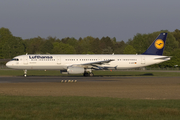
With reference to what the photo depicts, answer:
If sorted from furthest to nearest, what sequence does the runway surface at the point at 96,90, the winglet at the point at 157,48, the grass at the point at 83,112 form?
the winglet at the point at 157,48 → the runway surface at the point at 96,90 → the grass at the point at 83,112

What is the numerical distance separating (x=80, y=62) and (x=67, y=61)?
2.20 metres

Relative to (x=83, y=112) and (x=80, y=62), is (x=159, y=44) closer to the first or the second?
(x=80, y=62)

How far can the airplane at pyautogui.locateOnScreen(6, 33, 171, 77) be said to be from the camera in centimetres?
4338

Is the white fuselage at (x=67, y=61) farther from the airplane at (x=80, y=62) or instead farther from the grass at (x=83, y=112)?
the grass at (x=83, y=112)

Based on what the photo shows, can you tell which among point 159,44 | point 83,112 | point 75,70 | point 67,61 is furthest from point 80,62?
point 83,112

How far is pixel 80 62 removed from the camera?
147 feet

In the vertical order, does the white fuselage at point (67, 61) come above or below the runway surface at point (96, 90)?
above

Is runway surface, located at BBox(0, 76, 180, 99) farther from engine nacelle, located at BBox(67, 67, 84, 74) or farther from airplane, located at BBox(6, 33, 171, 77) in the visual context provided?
airplane, located at BBox(6, 33, 171, 77)

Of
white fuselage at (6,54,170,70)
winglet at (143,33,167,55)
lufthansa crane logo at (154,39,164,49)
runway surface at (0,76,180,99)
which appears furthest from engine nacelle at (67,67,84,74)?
lufthansa crane logo at (154,39,164,49)

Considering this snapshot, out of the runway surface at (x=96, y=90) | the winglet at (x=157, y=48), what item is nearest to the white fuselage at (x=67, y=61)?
the winglet at (x=157, y=48)

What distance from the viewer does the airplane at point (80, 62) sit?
43375mm

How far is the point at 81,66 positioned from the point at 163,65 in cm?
4298

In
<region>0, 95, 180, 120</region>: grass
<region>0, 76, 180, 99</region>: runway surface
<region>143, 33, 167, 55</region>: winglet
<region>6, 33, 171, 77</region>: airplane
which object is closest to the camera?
<region>0, 95, 180, 120</region>: grass

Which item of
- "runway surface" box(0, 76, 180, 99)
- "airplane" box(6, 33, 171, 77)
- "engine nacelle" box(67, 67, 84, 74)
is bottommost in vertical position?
"runway surface" box(0, 76, 180, 99)
